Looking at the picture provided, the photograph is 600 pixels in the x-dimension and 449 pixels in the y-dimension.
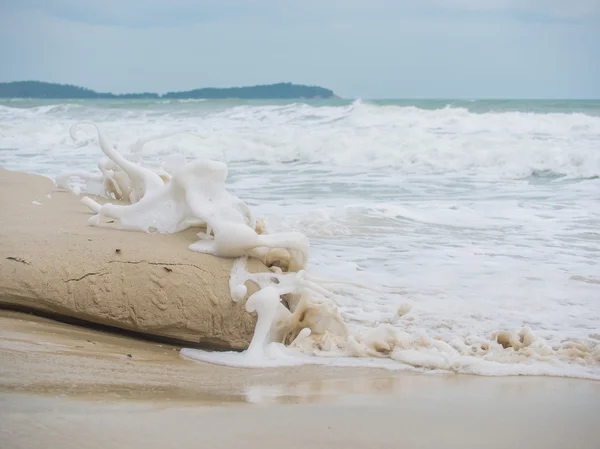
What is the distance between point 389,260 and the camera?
522 cm

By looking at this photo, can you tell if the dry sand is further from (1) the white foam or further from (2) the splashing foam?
(1) the white foam

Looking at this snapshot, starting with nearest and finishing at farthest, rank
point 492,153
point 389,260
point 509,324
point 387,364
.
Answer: point 387,364
point 509,324
point 389,260
point 492,153

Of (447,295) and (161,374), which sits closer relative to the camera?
(161,374)

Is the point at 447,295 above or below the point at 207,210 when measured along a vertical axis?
below

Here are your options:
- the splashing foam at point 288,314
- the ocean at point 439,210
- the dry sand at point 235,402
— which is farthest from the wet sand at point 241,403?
the ocean at point 439,210

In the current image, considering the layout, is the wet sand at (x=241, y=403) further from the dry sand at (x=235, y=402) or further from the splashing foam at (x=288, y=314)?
the splashing foam at (x=288, y=314)

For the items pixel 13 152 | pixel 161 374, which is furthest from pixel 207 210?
pixel 13 152

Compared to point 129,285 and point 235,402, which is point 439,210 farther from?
point 235,402

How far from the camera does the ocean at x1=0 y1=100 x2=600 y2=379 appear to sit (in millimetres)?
3879

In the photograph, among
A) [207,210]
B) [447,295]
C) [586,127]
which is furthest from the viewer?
[586,127]

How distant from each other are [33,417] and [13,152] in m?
14.0

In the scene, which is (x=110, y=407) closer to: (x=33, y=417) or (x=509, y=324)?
(x=33, y=417)

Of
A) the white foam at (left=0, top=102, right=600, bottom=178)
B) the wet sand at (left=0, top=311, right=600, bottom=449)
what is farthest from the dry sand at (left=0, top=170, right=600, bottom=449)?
the white foam at (left=0, top=102, right=600, bottom=178)

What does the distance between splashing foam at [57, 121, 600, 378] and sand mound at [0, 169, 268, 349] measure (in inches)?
3.0
